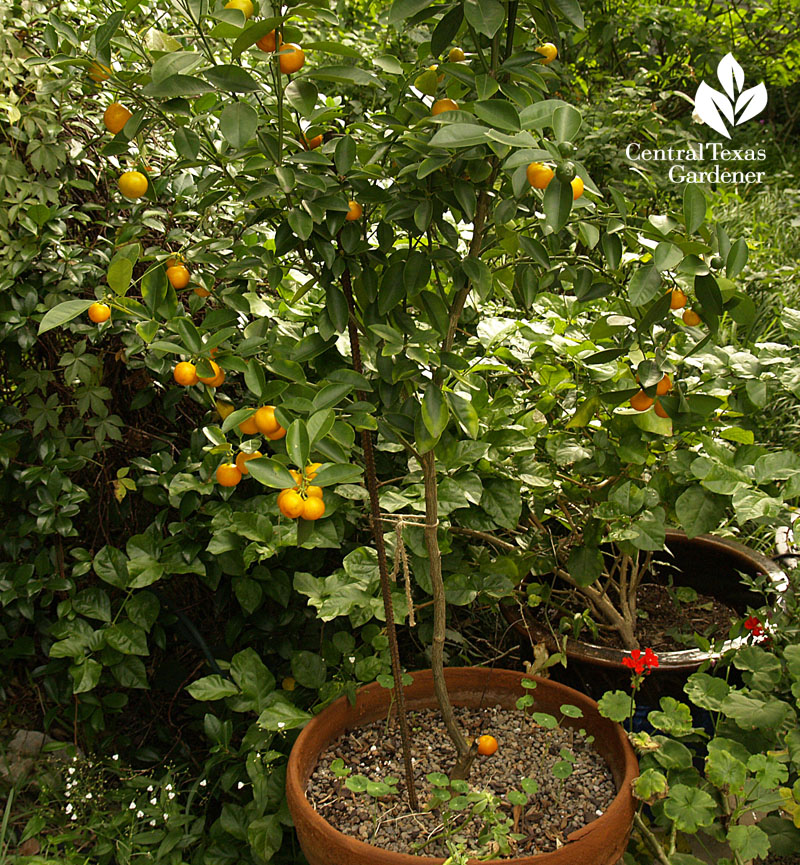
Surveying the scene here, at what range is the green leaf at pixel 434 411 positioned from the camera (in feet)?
3.48

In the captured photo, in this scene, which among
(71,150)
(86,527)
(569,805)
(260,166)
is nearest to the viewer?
(260,166)

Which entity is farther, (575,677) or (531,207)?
(575,677)

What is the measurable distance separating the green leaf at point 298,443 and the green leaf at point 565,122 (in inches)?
16.9

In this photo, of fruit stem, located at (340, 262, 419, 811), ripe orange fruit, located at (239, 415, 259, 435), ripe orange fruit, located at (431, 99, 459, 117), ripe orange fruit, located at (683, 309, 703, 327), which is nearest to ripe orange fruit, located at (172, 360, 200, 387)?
ripe orange fruit, located at (239, 415, 259, 435)

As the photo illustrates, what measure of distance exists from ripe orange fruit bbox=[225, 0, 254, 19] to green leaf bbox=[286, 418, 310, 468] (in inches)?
17.8

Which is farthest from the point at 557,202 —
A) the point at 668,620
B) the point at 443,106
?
the point at 668,620

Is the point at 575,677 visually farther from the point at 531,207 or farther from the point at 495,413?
the point at 531,207

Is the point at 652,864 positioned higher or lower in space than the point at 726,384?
lower

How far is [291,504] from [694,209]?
640mm

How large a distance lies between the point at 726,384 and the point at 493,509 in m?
0.46

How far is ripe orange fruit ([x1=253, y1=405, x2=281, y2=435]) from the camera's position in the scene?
101 cm

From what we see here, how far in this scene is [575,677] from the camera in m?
1.74

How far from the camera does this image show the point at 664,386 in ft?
3.95

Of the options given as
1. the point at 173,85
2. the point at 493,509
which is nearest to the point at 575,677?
the point at 493,509
